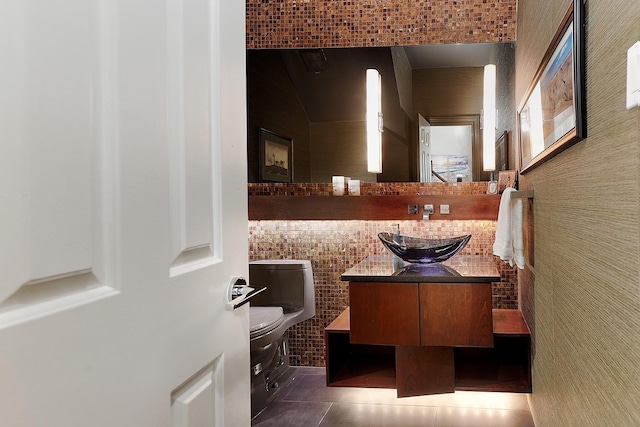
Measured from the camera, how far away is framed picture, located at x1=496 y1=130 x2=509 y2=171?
3.20 m

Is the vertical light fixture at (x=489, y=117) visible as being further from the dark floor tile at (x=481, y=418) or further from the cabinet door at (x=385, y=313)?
the dark floor tile at (x=481, y=418)

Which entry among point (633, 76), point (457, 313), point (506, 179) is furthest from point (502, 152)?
point (633, 76)

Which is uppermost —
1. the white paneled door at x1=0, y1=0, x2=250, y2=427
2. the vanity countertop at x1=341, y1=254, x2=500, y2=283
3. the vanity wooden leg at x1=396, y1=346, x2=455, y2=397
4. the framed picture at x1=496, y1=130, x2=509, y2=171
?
the framed picture at x1=496, y1=130, x2=509, y2=171

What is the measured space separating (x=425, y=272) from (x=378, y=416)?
87 centimetres

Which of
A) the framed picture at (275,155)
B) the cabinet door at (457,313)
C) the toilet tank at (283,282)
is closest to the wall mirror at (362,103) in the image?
the framed picture at (275,155)

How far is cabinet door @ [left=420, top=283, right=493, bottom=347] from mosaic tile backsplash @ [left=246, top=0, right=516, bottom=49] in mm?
1750

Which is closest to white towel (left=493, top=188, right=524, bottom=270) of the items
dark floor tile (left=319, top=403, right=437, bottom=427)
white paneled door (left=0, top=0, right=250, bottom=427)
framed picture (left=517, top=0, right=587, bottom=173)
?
framed picture (left=517, top=0, right=587, bottom=173)

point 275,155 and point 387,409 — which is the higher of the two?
point 275,155

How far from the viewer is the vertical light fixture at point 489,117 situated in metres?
3.28

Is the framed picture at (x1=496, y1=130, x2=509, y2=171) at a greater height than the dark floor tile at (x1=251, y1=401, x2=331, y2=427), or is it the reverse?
the framed picture at (x1=496, y1=130, x2=509, y2=171)

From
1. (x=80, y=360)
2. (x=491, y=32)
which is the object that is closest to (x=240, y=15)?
(x=80, y=360)

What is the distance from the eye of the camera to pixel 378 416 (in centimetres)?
278

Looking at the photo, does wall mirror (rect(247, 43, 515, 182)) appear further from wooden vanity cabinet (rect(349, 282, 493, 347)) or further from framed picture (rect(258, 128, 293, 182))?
wooden vanity cabinet (rect(349, 282, 493, 347))

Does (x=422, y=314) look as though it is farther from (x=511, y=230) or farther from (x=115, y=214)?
(x=115, y=214)
